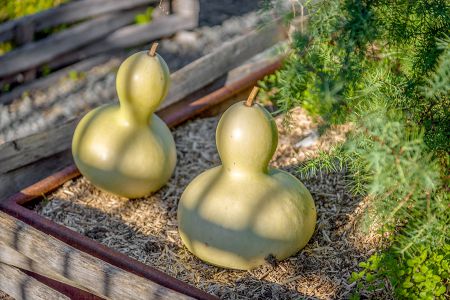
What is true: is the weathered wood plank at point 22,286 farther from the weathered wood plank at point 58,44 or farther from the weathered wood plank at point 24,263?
the weathered wood plank at point 58,44

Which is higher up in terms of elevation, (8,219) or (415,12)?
(415,12)

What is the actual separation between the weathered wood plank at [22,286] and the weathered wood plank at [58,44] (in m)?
2.28

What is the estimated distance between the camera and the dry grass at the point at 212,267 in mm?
3047

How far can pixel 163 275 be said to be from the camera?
294 centimetres

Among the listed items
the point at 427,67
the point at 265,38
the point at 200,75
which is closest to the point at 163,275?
the point at 427,67

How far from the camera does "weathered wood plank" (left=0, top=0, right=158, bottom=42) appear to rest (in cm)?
537

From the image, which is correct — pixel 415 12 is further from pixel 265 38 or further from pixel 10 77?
pixel 10 77

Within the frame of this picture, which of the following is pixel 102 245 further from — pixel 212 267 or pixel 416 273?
pixel 416 273

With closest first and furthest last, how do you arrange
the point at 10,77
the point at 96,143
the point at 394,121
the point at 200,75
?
the point at 394,121 < the point at 96,143 < the point at 200,75 < the point at 10,77

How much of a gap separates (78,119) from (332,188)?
1380 mm

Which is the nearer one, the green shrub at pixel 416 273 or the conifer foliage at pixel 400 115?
the conifer foliage at pixel 400 115

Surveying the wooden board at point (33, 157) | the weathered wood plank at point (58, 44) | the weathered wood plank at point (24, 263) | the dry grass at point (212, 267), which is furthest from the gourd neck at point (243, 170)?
the weathered wood plank at point (58, 44)

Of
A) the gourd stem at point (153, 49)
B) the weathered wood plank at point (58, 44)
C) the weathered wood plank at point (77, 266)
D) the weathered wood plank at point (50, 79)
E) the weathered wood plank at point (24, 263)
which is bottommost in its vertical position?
the weathered wood plank at point (50, 79)

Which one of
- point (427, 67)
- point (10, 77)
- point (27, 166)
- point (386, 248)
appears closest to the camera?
point (427, 67)
